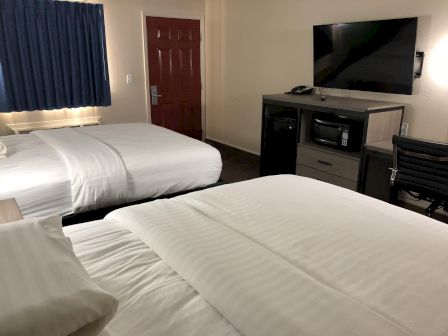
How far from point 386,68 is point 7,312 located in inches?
138

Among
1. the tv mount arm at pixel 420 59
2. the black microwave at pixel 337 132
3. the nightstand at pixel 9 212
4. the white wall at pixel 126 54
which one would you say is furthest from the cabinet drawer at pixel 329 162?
the nightstand at pixel 9 212

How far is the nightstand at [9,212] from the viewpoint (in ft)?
5.32

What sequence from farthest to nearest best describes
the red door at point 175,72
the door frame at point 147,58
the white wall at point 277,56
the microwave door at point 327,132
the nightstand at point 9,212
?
1. the red door at point 175,72
2. the door frame at point 147,58
3. the microwave door at point 327,132
4. the white wall at point 277,56
5. the nightstand at point 9,212

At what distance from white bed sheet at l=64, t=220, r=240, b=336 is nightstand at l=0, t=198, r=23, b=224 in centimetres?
30

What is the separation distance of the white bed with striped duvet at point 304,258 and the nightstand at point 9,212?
422 mm

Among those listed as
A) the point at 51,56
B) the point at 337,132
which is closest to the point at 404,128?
the point at 337,132

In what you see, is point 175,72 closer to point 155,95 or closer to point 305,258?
point 155,95

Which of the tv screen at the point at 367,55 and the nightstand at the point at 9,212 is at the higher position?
the tv screen at the point at 367,55

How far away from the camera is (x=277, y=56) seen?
4734 mm

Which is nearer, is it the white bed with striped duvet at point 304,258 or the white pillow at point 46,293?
the white pillow at point 46,293

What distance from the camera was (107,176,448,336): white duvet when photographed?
0.99 meters

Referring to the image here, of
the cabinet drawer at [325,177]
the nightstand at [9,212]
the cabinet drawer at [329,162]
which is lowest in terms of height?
the cabinet drawer at [325,177]

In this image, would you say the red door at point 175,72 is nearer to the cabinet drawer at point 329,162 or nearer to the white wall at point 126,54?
the white wall at point 126,54

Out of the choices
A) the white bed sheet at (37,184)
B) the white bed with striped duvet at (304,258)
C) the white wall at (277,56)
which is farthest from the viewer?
the white wall at (277,56)
